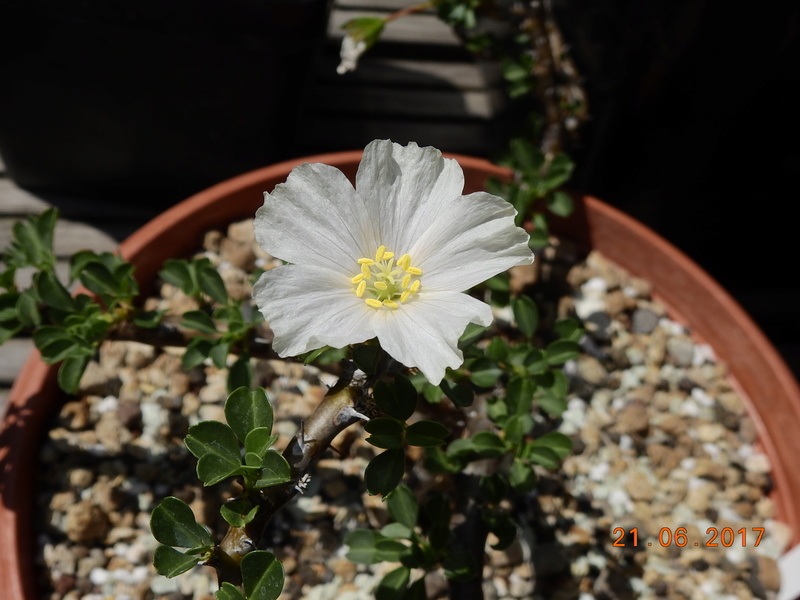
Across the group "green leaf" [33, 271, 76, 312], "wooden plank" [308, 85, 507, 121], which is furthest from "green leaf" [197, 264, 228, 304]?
"wooden plank" [308, 85, 507, 121]

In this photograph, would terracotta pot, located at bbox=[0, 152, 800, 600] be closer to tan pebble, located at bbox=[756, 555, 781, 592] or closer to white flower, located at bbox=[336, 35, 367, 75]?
tan pebble, located at bbox=[756, 555, 781, 592]

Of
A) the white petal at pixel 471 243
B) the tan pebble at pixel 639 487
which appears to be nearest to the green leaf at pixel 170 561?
the white petal at pixel 471 243

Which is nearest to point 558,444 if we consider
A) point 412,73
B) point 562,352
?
point 562,352

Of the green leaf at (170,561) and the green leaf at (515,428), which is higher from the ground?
the green leaf at (515,428)

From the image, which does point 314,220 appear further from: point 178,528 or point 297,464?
point 178,528

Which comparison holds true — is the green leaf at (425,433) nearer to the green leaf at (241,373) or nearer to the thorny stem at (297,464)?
the thorny stem at (297,464)

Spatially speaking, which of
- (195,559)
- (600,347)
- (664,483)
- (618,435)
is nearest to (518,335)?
(600,347)

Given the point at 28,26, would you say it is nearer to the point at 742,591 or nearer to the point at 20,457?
the point at 20,457
